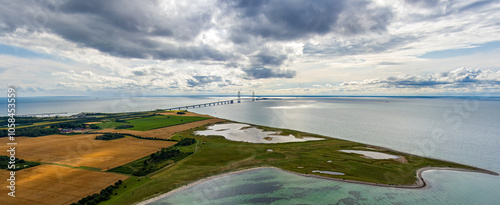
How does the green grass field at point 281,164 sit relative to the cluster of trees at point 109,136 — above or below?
below

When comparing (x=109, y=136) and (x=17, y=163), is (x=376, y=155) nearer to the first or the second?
(x=17, y=163)

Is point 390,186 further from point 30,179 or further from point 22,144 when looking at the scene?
point 22,144

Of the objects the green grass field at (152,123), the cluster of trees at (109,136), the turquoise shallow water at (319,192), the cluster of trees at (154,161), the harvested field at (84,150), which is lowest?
the turquoise shallow water at (319,192)

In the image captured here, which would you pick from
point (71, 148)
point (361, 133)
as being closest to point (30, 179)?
point (71, 148)

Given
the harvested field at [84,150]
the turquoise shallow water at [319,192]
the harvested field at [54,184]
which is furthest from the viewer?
the harvested field at [84,150]

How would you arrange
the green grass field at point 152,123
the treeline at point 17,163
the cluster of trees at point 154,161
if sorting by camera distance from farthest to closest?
Answer: the green grass field at point 152,123, the cluster of trees at point 154,161, the treeline at point 17,163

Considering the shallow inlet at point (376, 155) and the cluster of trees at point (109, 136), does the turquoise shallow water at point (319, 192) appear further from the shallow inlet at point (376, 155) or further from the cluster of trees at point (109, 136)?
the cluster of trees at point (109, 136)

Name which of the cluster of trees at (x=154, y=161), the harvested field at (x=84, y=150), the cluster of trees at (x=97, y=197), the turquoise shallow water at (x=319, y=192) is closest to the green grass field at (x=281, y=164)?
the cluster of trees at (x=97, y=197)

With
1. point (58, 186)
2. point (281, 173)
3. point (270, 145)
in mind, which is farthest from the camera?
point (270, 145)

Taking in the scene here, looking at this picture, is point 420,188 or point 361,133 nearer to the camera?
point 420,188
